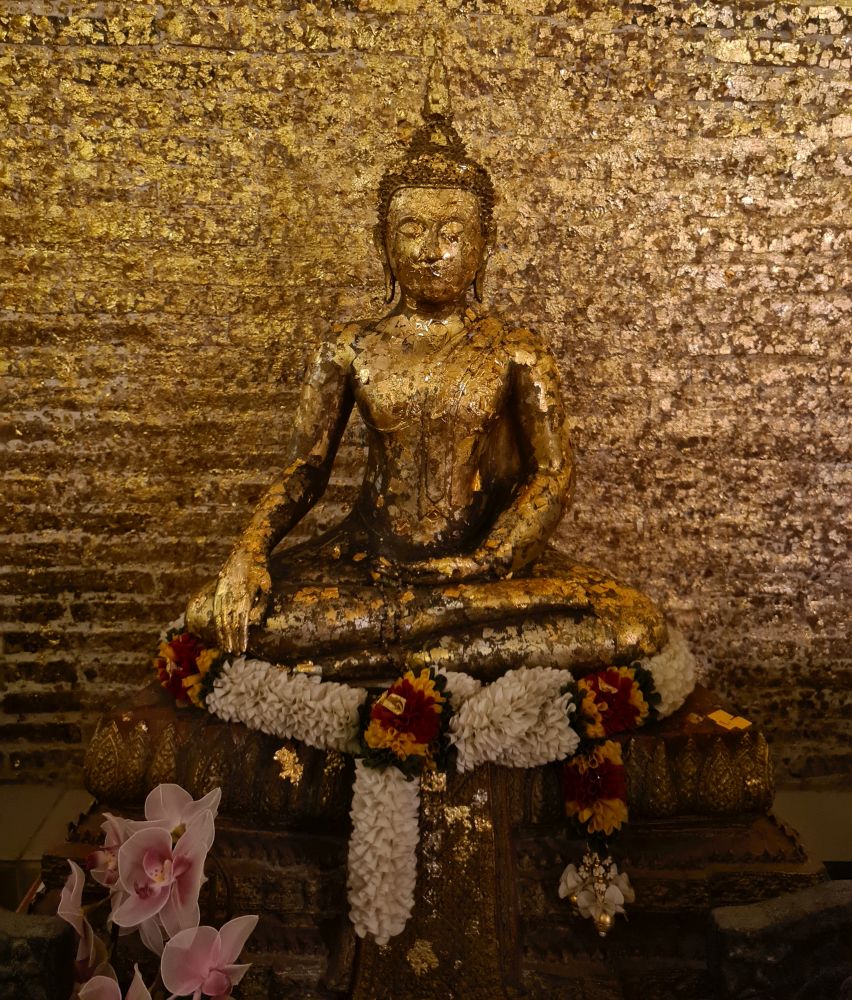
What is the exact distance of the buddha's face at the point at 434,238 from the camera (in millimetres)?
2465

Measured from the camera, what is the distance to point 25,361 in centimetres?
323

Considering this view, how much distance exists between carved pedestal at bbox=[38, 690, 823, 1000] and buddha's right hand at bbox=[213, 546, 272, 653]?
21cm

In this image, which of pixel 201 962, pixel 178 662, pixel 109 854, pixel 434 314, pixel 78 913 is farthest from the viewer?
pixel 434 314

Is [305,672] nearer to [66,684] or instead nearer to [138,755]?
[138,755]

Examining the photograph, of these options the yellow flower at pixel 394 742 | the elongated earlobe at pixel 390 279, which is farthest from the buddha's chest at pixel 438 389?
the yellow flower at pixel 394 742

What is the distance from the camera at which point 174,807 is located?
1.39m

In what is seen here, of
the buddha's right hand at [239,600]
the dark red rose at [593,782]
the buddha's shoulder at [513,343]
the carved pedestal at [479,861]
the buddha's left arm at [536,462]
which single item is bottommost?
the carved pedestal at [479,861]

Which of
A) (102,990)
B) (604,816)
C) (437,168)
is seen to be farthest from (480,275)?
(102,990)

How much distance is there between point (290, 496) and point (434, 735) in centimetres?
86

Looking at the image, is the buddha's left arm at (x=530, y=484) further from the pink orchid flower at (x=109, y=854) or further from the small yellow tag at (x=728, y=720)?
the pink orchid flower at (x=109, y=854)

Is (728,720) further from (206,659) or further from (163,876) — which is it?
(163,876)

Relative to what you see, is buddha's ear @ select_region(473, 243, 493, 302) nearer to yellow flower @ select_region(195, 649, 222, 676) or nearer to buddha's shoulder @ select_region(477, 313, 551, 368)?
buddha's shoulder @ select_region(477, 313, 551, 368)

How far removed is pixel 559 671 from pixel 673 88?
2.23 metres

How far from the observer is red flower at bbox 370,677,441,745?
192cm
